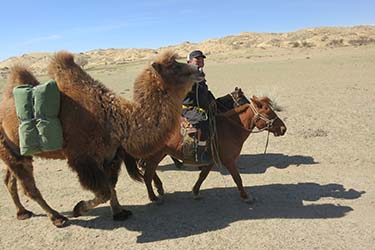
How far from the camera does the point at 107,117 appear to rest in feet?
17.7

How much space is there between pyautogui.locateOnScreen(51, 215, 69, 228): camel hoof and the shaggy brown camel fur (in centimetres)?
60

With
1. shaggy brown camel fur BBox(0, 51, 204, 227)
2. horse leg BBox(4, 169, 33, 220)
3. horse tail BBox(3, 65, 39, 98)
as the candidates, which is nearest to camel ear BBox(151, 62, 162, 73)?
shaggy brown camel fur BBox(0, 51, 204, 227)

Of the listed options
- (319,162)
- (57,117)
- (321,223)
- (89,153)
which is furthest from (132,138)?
(319,162)

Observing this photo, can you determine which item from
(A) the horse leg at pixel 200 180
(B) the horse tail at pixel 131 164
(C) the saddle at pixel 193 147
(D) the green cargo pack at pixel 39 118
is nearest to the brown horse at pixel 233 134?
(A) the horse leg at pixel 200 180

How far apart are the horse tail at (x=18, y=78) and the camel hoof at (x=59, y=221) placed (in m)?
1.96

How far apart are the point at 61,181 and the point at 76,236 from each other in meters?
2.72

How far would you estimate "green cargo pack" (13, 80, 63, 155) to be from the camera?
522 centimetres

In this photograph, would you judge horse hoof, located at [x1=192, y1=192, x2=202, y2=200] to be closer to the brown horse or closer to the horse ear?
the brown horse

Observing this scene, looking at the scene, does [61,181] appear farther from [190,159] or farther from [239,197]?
[239,197]

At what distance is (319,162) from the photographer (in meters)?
8.40

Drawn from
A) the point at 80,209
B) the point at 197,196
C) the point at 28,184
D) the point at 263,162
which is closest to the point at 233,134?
Answer: the point at 197,196

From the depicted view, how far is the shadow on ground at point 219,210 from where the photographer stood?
573 cm

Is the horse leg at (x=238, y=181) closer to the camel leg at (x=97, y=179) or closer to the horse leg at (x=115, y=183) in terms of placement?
the horse leg at (x=115, y=183)

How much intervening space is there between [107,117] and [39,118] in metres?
0.90
